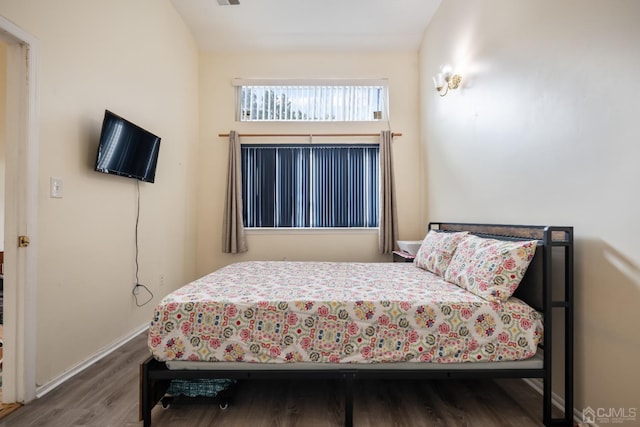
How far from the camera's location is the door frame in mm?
1646

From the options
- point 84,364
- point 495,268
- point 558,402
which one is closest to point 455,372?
point 495,268

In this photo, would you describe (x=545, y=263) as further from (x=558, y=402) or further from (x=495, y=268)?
(x=558, y=402)

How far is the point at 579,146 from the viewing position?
4.96ft

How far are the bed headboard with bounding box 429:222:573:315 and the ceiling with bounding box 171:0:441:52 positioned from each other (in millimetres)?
2668

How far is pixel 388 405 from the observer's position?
5.48 ft

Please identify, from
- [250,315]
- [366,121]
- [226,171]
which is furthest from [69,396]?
[366,121]

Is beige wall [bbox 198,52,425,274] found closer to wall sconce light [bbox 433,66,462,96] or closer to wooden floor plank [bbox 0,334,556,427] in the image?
wall sconce light [bbox 433,66,462,96]

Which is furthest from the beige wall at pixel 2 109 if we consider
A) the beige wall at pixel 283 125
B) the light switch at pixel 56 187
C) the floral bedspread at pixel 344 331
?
the floral bedspread at pixel 344 331

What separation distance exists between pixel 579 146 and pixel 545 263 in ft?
2.04

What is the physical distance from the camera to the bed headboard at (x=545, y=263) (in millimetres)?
1501

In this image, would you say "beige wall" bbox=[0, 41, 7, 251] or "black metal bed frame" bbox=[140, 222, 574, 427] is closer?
"black metal bed frame" bbox=[140, 222, 574, 427]

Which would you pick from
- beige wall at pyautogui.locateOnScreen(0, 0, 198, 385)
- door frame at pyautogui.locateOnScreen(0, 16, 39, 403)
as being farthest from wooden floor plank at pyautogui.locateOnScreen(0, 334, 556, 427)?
beige wall at pyautogui.locateOnScreen(0, 0, 198, 385)

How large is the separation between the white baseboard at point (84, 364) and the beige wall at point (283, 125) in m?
1.37

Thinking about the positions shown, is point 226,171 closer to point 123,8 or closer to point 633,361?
point 123,8
